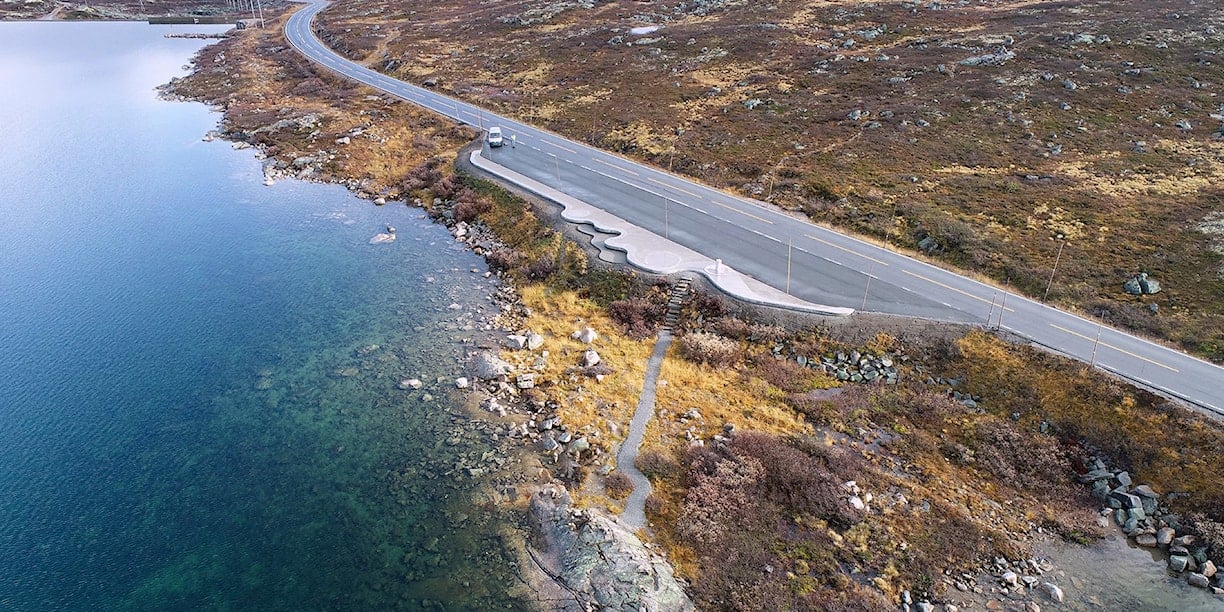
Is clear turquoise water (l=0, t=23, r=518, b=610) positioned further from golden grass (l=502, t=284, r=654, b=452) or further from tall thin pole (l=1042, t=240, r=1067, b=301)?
tall thin pole (l=1042, t=240, r=1067, b=301)

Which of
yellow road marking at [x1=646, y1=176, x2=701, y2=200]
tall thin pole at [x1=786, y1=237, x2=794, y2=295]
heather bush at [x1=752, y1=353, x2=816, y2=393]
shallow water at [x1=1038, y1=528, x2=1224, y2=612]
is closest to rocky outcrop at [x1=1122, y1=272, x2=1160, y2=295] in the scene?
shallow water at [x1=1038, y1=528, x2=1224, y2=612]

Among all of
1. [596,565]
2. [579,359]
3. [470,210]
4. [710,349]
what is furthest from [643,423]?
[470,210]

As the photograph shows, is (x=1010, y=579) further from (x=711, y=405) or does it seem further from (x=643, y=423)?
(x=643, y=423)

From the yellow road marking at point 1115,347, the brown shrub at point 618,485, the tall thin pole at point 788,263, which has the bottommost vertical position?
the brown shrub at point 618,485

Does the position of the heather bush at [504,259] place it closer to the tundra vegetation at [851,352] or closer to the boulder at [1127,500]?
the tundra vegetation at [851,352]

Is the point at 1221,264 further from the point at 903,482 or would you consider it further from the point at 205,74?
the point at 205,74

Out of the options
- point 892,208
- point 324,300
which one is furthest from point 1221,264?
point 324,300

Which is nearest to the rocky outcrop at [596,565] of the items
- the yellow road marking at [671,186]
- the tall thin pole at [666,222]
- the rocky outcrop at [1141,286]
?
the tall thin pole at [666,222]
